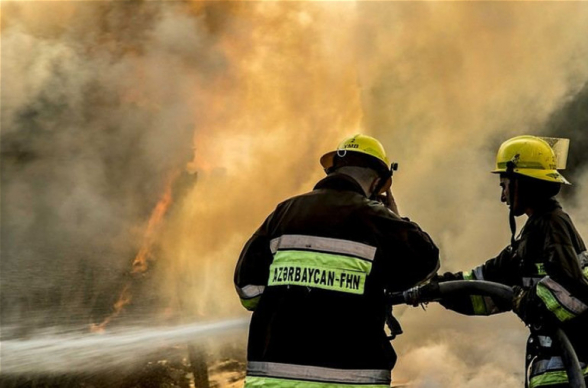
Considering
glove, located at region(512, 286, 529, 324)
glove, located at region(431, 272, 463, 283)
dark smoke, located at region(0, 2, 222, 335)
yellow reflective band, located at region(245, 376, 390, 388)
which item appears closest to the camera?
yellow reflective band, located at region(245, 376, 390, 388)

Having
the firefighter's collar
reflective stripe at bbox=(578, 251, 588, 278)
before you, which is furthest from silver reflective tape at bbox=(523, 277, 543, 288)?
the firefighter's collar

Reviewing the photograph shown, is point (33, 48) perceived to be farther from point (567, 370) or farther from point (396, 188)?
point (567, 370)

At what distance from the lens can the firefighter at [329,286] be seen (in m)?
2.47

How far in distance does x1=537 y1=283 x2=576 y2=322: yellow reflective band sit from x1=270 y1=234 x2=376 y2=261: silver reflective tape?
998 millimetres

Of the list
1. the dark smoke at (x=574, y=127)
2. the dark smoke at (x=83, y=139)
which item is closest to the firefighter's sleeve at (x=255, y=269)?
the dark smoke at (x=574, y=127)

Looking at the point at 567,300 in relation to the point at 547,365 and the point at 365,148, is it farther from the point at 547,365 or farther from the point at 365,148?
the point at 365,148

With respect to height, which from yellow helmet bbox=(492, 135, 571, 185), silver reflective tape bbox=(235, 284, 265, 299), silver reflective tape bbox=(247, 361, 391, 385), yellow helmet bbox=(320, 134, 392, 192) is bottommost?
silver reflective tape bbox=(247, 361, 391, 385)

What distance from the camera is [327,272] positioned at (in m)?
2.53

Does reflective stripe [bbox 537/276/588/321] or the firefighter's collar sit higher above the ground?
the firefighter's collar

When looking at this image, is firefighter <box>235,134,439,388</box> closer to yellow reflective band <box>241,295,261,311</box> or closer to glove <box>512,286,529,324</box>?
yellow reflective band <box>241,295,261,311</box>

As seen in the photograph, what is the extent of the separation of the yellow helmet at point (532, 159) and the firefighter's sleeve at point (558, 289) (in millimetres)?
592

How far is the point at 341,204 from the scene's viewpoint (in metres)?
2.67

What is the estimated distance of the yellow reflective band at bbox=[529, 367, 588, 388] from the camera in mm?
3055

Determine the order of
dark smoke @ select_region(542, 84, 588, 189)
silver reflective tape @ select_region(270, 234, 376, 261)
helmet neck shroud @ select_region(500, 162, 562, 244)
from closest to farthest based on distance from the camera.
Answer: silver reflective tape @ select_region(270, 234, 376, 261), helmet neck shroud @ select_region(500, 162, 562, 244), dark smoke @ select_region(542, 84, 588, 189)
